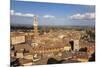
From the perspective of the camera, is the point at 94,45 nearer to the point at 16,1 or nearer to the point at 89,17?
the point at 89,17

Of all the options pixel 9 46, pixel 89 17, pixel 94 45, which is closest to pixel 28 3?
pixel 9 46

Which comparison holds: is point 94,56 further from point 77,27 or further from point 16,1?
point 16,1

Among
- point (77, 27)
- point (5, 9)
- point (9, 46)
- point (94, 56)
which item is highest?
point (5, 9)

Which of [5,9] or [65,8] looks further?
[65,8]

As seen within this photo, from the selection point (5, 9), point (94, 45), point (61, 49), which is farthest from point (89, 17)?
point (5, 9)

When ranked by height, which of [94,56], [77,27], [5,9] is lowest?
[94,56]

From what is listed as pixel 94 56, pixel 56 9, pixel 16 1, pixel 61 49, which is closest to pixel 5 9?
pixel 16 1

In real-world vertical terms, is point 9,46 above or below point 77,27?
below

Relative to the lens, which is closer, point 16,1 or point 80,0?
point 16,1

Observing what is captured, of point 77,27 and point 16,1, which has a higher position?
point 16,1
